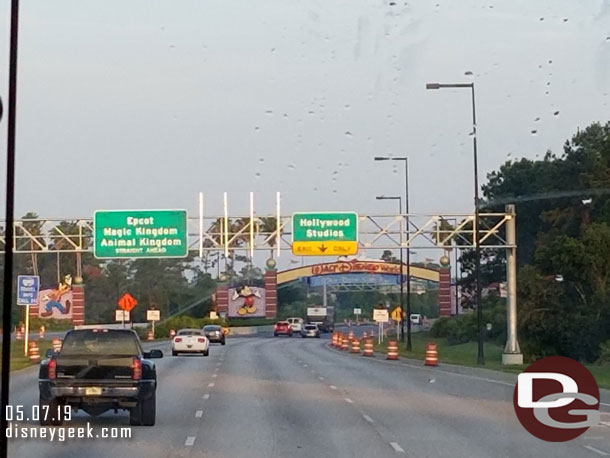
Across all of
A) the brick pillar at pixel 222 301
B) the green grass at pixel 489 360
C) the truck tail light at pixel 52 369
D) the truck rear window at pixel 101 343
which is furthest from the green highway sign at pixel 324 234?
the brick pillar at pixel 222 301

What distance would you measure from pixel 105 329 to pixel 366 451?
6.24 metres

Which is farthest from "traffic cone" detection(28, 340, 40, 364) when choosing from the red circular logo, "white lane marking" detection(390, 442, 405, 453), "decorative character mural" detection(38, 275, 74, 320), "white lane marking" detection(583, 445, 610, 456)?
"white lane marking" detection(583, 445, 610, 456)

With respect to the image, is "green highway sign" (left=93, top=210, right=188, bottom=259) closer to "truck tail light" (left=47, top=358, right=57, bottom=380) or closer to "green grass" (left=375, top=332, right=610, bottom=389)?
"green grass" (left=375, top=332, right=610, bottom=389)

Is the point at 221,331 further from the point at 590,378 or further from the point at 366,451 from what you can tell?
the point at 366,451

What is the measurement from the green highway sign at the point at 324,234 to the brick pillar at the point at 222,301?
7040cm

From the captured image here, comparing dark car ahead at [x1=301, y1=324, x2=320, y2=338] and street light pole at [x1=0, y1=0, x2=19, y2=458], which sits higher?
street light pole at [x1=0, y1=0, x2=19, y2=458]

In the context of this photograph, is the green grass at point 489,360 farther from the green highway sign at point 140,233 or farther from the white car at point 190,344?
the green highway sign at point 140,233

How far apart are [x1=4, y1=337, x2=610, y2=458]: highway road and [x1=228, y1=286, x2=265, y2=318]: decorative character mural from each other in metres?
77.9

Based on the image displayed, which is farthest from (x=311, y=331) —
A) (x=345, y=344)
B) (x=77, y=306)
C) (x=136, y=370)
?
(x=136, y=370)

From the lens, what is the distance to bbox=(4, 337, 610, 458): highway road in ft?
59.3

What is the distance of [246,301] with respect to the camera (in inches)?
4700

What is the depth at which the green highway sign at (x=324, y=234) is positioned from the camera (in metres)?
50.0

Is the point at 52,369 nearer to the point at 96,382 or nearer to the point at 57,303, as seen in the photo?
the point at 96,382

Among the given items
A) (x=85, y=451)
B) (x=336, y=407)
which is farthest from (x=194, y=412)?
(x=85, y=451)
